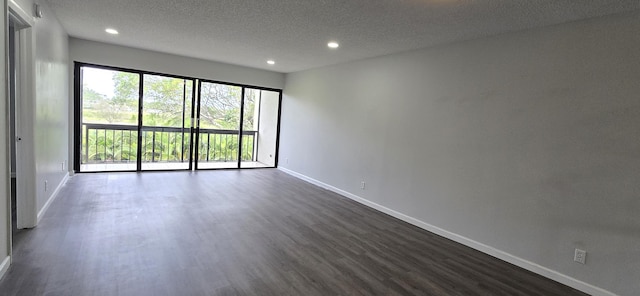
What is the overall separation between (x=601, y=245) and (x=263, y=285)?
2768mm

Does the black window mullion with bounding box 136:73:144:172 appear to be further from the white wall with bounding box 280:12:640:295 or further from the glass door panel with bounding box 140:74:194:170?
the white wall with bounding box 280:12:640:295

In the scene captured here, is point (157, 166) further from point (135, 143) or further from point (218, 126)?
point (218, 126)

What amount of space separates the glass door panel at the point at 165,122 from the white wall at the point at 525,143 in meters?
3.92

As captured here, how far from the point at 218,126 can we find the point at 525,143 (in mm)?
6155

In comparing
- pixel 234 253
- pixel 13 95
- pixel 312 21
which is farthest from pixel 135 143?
pixel 312 21

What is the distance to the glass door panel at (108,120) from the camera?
5566 mm

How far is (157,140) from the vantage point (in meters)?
6.38

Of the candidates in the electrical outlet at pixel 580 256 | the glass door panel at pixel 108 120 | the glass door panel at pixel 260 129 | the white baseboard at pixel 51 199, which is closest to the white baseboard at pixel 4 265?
the white baseboard at pixel 51 199

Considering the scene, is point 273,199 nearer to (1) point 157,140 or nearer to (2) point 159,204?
(2) point 159,204

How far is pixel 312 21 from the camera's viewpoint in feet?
10.5

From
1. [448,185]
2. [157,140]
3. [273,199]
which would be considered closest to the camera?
[448,185]

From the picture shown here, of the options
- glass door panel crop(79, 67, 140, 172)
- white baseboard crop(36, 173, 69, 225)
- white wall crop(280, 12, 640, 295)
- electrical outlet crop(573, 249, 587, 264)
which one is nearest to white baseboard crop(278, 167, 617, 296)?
white wall crop(280, 12, 640, 295)

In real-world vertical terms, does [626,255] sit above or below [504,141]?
below

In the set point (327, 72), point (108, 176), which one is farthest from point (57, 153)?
point (327, 72)
